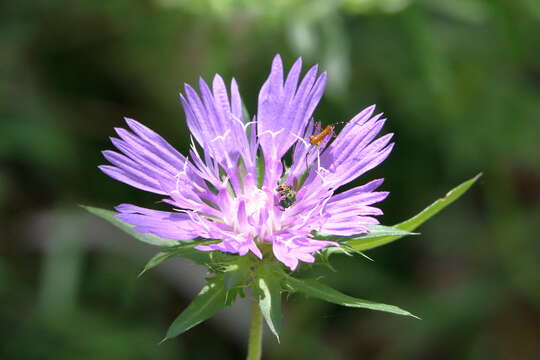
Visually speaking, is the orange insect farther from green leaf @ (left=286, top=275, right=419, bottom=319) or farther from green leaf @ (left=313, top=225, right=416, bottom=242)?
green leaf @ (left=286, top=275, right=419, bottom=319)

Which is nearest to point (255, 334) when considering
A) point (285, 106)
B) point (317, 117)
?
point (285, 106)

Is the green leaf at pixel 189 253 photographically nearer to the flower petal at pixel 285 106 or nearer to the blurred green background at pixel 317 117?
the flower petal at pixel 285 106

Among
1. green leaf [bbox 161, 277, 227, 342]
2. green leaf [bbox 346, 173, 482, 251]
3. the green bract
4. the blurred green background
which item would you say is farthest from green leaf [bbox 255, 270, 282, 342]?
the blurred green background

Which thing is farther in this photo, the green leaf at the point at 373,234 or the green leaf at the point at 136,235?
the green leaf at the point at 136,235

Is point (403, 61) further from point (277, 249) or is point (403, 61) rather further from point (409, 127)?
point (277, 249)

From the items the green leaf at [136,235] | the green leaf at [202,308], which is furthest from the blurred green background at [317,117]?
the green leaf at [202,308]

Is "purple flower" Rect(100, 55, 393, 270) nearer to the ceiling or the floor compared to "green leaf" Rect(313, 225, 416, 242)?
nearer to the ceiling

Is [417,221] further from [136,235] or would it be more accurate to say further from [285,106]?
[136,235]
